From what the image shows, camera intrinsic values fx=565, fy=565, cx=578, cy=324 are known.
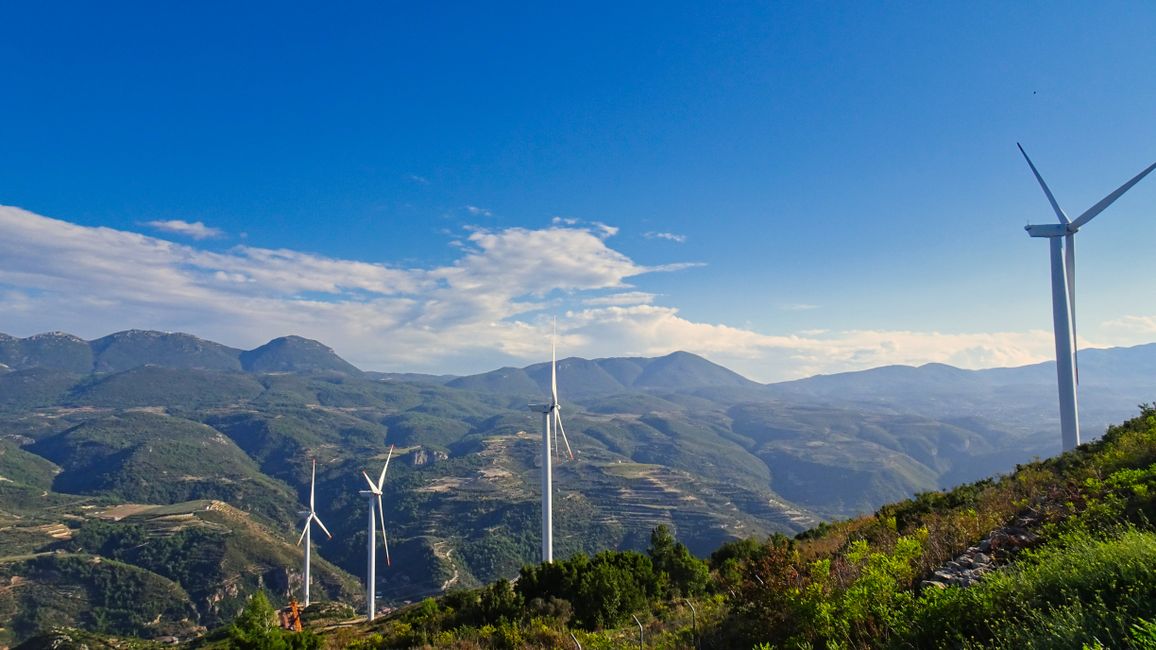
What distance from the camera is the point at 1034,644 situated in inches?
304

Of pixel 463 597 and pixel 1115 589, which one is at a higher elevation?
pixel 1115 589

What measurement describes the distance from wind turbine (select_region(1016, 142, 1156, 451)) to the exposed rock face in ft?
117

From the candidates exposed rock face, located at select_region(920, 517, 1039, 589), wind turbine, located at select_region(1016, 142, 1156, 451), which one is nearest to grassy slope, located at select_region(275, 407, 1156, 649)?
exposed rock face, located at select_region(920, 517, 1039, 589)

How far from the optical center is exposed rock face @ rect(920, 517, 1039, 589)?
12.3 meters

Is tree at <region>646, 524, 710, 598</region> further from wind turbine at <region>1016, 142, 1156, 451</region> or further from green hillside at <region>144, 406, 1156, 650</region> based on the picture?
wind turbine at <region>1016, 142, 1156, 451</region>

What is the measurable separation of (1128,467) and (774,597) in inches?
538

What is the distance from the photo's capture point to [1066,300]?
46.4 metres

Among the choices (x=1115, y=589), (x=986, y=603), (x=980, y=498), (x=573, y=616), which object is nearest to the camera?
(x=1115, y=589)

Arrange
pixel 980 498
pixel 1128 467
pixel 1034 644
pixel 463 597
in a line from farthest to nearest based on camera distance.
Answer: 1. pixel 463 597
2. pixel 980 498
3. pixel 1128 467
4. pixel 1034 644

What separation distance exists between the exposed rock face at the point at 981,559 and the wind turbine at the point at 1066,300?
35.7m

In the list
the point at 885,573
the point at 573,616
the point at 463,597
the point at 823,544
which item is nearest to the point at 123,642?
the point at 463,597

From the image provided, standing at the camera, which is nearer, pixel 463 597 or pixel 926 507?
pixel 926 507

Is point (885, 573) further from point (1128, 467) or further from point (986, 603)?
point (1128, 467)

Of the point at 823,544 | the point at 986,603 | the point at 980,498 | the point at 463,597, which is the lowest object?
the point at 463,597
